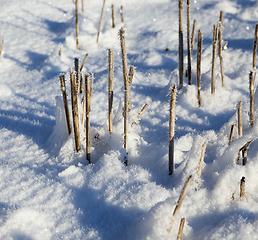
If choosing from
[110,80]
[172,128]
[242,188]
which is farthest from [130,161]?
[242,188]

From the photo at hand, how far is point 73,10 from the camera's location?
421 centimetres

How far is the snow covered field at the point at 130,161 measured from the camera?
1009 millimetres

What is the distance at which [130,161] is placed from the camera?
1.40 meters

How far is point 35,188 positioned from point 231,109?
1.43m

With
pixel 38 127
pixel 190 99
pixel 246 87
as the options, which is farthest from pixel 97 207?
pixel 246 87

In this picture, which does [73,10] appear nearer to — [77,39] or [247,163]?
[77,39]

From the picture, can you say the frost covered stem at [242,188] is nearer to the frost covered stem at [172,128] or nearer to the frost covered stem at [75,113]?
the frost covered stem at [172,128]

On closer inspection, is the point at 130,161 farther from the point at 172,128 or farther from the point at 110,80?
the point at 110,80

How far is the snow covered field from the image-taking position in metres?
1.01

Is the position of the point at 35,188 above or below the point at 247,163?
below

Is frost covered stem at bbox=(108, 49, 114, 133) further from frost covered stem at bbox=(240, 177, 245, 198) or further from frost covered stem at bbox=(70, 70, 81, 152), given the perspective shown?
frost covered stem at bbox=(240, 177, 245, 198)

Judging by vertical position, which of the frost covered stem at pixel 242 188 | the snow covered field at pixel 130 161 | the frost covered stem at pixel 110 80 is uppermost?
the frost covered stem at pixel 110 80

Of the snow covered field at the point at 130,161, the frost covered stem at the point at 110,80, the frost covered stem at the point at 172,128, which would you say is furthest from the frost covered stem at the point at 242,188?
the frost covered stem at the point at 110,80

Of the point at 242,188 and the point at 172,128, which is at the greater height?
the point at 172,128
